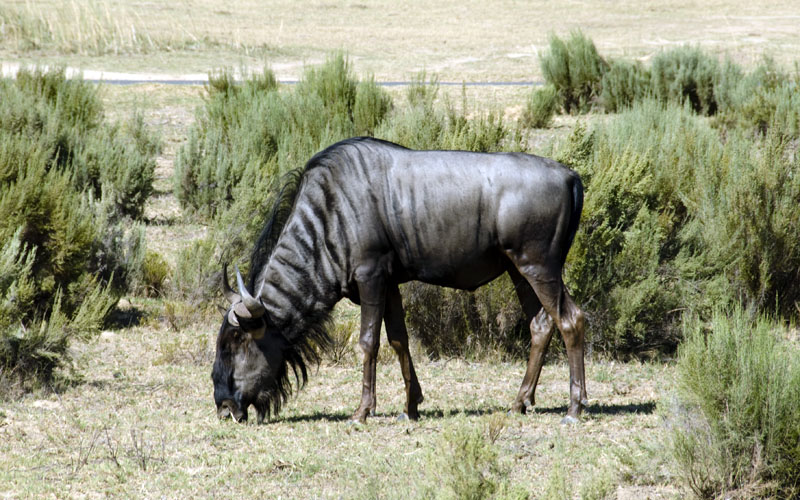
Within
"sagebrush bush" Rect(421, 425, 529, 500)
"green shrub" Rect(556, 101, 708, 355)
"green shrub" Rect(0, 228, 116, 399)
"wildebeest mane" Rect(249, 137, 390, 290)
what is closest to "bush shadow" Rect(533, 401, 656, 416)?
"green shrub" Rect(556, 101, 708, 355)

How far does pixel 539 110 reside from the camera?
17484mm

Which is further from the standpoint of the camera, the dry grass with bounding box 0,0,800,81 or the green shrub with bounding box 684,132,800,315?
the dry grass with bounding box 0,0,800,81

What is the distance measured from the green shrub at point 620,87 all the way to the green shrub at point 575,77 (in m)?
0.39

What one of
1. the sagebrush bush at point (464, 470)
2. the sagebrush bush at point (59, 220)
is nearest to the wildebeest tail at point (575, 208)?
the sagebrush bush at point (464, 470)

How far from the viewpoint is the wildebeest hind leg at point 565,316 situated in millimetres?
6824

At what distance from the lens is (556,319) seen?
22.7 ft

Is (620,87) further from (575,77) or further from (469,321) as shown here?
(469,321)

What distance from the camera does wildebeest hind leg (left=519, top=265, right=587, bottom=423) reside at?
682cm

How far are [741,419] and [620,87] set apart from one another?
1463cm

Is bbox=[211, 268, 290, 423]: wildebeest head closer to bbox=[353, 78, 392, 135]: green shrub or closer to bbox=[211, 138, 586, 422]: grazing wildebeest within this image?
bbox=[211, 138, 586, 422]: grazing wildebeest

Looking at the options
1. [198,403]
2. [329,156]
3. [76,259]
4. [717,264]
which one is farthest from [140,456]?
[717,264]

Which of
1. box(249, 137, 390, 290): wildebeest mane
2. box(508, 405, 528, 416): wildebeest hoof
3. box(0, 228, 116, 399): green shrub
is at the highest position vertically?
box(249, 137, 390, 290): wildebeest mane

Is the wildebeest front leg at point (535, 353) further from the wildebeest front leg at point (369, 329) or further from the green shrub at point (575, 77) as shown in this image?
the green shrub at point (575, 77)

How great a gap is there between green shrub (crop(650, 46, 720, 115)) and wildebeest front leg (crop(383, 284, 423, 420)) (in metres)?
13.3
